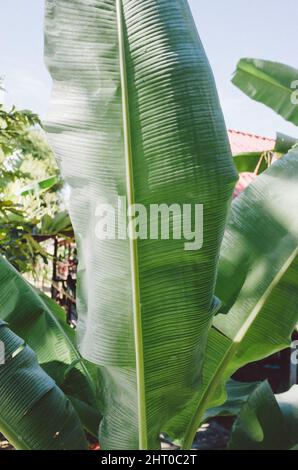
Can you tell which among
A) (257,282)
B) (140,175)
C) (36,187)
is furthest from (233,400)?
(36,187)

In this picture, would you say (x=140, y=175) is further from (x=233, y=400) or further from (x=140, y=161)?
(x=233, y=400)

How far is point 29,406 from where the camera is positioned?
1.51 meters

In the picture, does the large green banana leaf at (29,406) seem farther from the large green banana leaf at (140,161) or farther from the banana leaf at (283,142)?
the banana leaf at (283,142)

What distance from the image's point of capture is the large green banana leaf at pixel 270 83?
3256 millimetres

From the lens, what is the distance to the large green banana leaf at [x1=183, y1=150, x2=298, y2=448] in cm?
158

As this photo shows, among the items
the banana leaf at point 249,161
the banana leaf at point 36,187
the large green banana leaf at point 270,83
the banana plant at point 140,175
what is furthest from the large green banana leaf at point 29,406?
the banana leaf at point 36,187

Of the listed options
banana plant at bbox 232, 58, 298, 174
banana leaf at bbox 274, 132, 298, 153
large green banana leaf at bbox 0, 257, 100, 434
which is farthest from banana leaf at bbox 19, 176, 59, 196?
large green banana leaf at bbox 0, 257, 100, 434

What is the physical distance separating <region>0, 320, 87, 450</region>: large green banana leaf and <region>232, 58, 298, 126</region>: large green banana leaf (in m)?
2.34

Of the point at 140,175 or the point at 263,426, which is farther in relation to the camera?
the point at 263,426

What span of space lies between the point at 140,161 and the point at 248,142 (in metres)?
7.88

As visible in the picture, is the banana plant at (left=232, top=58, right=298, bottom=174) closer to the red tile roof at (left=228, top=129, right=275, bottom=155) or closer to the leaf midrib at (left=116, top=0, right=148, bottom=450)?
the leaf midrib at (left=116, top=0, right=148, bottom=450)

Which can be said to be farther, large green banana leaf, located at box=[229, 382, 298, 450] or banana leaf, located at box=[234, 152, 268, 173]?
banana leaf, located at box=[234, 152, 268, 173]

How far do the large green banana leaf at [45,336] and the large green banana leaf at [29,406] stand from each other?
0.27 m

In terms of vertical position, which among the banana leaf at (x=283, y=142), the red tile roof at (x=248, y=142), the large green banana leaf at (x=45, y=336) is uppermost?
the banana leaf at (x=283, y=142)
